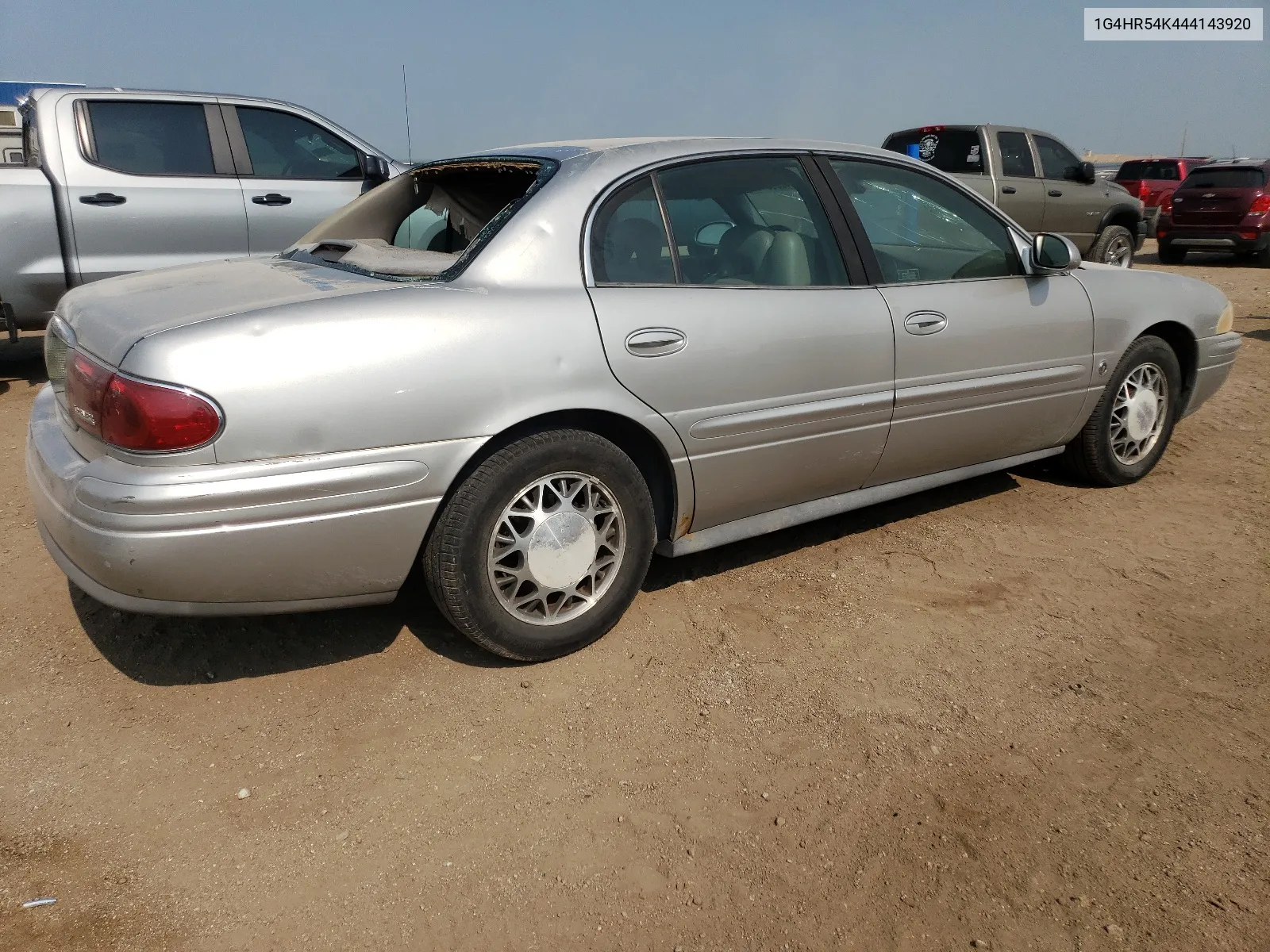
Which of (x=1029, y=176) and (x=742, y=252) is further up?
(x=1029, y=176)

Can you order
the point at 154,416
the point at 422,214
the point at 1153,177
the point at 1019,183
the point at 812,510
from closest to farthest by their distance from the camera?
1. the point at 154,416
2. the point at 812,510
3. the point at 422,214
4. the point at 1019,183
5. the point at 1153,177

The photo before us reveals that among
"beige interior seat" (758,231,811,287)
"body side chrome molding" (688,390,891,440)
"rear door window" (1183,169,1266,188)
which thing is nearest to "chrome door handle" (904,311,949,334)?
"body side chrome molding" (688,390,891,440)

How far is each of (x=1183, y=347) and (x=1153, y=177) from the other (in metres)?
18.5

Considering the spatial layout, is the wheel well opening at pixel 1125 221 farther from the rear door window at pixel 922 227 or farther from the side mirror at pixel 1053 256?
the rear door window at pixel 922 227

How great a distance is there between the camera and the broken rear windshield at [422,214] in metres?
3.23

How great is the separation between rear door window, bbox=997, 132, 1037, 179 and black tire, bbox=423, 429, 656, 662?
919 cm

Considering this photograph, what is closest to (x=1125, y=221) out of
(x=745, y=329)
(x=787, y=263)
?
(x=787, y=263)

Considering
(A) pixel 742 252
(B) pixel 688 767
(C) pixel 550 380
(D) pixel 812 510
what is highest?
(A) pixel 742 252

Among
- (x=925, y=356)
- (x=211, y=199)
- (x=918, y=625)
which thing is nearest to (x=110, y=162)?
(x=211, y=199)

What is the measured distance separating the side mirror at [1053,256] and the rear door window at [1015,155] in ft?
24.4

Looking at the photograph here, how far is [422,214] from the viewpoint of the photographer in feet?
12.5

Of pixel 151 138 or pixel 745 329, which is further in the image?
pixel 151 138

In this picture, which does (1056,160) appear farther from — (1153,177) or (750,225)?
(1153,177)

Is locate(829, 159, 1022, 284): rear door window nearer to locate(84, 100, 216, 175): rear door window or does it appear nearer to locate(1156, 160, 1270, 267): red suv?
locate(84, 100, 216, 175): rear door window
